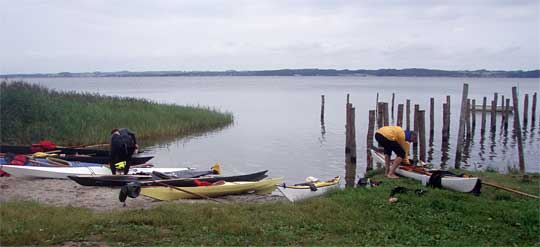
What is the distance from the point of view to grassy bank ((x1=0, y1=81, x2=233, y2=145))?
2209cm

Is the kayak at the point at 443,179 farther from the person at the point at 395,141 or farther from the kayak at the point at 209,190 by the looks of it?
the kayak at the point at 209,190

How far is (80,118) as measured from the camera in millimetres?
24609

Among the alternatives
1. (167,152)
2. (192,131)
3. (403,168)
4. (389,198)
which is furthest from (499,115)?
(389,198)

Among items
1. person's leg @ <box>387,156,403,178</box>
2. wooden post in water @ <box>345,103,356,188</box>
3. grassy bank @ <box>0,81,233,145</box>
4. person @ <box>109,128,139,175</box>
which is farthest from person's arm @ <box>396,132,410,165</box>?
grassy bank @ <box>0,81,233,145</box>

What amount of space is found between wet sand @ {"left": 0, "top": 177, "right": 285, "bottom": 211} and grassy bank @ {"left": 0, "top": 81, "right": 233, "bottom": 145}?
815cm

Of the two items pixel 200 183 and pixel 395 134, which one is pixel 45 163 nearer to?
pixel 200 183

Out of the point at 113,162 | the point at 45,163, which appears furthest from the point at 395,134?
the point at 45,163

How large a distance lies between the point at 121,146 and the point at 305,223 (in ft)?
23.1

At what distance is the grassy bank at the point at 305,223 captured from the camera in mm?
7527

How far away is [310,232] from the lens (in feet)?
26.2

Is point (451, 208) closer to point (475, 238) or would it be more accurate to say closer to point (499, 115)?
point (475, 238)

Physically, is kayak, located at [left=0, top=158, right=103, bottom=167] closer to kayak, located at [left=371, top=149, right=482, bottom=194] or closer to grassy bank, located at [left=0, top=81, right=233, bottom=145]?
grassy bank, located at [left=0, top=81, right=233, bottom=145]

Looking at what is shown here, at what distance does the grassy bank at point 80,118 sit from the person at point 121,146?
9292 mm

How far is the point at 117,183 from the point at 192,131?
56.3ft
